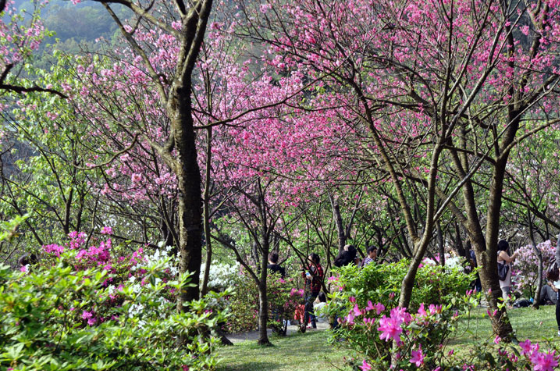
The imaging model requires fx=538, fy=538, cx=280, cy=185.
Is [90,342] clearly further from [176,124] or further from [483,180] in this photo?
[483,180]

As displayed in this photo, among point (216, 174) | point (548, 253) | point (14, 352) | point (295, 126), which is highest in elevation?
point (295, 126)

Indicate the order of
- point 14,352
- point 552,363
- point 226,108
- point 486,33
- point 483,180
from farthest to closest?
1. point 483,180
2. point 226,108
3. point 486,33
4. point 552,363
5. point 14,352

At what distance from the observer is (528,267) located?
1723 centimetres

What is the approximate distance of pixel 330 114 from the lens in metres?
8.98

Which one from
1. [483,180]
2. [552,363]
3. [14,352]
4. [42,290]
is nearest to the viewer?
[14,352]

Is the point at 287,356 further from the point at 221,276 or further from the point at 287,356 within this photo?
the point at 221,276

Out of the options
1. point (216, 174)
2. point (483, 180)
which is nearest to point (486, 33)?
point (216, 174)

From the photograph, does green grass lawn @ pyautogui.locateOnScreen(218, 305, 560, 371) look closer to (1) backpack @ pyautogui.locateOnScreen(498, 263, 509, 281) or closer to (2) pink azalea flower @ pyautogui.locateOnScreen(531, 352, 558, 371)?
(1) backpack @ pyautogui.locateOnScreen(498, 263, 509, 281)

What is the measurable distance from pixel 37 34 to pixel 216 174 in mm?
4724

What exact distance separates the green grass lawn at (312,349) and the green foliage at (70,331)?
3.87 meters

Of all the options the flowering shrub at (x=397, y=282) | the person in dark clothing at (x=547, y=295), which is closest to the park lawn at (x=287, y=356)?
the flowering shrub at (x=397, y=282)

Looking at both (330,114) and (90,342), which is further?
(330,114)

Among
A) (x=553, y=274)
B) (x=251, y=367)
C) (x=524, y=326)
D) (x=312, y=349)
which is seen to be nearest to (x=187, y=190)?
(x=251, y=367)

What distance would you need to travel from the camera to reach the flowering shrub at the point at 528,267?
16.8m
